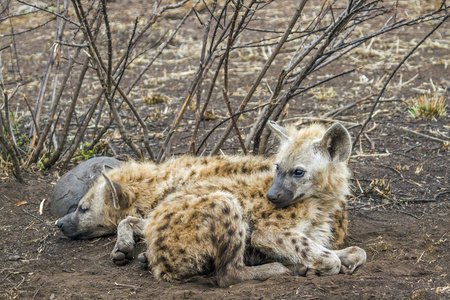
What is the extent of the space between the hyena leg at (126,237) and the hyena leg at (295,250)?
0.76 metres

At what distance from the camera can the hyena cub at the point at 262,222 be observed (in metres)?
2.82

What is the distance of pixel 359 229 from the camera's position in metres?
3.54

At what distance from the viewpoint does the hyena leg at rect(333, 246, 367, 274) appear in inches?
113

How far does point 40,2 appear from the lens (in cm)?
1014

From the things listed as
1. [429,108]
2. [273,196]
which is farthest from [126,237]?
[429,108]

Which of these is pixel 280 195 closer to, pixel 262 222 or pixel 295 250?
pixel 262 222

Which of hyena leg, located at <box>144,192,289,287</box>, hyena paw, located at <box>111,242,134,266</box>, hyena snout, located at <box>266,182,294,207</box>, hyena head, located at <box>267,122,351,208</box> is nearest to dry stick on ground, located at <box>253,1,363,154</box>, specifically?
hyena head, located at <box>267,122,351,208</box>

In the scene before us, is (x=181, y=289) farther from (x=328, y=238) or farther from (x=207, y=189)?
(x=328, y=238)

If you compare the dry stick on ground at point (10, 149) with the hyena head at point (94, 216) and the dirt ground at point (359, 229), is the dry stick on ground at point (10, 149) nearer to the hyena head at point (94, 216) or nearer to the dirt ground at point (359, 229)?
the dirt ground at point (359, 229)

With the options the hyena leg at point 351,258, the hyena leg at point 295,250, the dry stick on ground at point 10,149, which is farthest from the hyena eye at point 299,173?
the dry stick on ground at point 10,149

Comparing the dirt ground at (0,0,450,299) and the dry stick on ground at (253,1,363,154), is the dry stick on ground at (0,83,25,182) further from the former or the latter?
the dry stick on ground at (253,1,363,154)

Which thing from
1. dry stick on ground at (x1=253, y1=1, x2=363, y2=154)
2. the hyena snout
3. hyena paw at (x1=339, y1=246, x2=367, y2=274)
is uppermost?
dry stick on ground at (x1=253, y1=1, x2=363, y2=154)

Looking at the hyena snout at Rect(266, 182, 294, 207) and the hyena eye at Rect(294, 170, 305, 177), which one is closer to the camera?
the hyena snout at Rect(266, 182, 294, 207)

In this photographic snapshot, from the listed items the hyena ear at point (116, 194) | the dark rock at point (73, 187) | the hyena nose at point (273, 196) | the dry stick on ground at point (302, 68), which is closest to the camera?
the hyena nose at point (273, 196)
